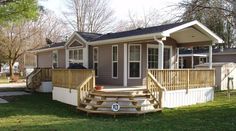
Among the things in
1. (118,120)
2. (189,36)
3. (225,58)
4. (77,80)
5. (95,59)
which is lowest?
(118,120)

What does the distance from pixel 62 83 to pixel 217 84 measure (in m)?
10.2

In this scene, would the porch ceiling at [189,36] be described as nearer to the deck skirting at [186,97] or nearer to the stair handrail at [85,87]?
the deck skirting at [186,97]

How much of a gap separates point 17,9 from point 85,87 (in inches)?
261

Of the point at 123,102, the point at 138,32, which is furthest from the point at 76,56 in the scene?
the point at 123,102

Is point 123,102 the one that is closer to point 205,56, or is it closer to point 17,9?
point 17,9

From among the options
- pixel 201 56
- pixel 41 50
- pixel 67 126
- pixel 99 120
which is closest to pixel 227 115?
pixel 99 120

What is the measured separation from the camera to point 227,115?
10289 mm

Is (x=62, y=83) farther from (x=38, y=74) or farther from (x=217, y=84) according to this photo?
(x=217, y=84)

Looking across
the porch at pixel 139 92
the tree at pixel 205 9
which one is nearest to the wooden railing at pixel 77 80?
the porch at pixel 139 92

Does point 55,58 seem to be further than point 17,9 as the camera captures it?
Yes

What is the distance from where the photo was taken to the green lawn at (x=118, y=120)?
28.7ft

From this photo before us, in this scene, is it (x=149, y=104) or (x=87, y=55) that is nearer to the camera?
(x=149, y=104)

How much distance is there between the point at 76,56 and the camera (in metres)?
18.7

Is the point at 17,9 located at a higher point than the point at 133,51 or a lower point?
higher
